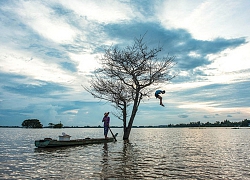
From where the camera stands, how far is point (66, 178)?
9.12m

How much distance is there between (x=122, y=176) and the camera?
9.52m

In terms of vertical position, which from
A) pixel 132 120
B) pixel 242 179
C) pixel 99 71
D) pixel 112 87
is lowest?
pixel 242 179

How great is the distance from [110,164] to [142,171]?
2197mm

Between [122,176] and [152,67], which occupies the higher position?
[152,67]

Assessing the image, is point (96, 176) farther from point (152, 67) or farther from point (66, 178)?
point (152, 67)

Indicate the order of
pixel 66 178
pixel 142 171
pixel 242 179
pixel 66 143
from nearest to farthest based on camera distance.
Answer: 1. pixel 66 178
2. pixel 242 179
3. pixel 142 171
4. pixel 66 143

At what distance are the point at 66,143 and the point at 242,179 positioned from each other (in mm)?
14839

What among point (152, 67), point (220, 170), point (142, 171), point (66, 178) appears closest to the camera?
point (66, 178)

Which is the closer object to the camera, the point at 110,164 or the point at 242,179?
the point at 242,179

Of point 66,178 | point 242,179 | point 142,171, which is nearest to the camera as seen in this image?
point 66,178

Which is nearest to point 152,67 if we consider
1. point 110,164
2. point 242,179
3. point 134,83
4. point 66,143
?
point 134,83

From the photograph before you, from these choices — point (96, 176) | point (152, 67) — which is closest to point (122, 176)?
point (96, 176)

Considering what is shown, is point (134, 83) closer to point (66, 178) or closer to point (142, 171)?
point (142, 171)

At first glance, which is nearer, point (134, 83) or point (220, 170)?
point (220, 170)
